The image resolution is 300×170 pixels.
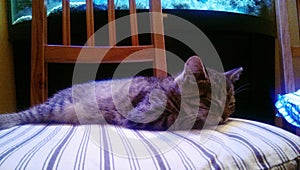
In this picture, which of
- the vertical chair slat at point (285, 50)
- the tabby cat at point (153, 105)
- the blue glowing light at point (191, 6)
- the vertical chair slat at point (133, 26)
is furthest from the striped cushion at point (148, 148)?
the blue glowing light at point (191, 6)

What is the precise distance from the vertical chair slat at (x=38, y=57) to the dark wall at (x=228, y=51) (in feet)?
1.32

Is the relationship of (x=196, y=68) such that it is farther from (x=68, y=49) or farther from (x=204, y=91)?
(x=68, y=49)

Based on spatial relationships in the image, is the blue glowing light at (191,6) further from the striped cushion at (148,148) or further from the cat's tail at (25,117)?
the striped cushion at (148,148)

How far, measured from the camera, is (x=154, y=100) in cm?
59

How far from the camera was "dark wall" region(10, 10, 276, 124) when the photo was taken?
1.29 meters

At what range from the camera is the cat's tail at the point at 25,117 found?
0.61 metres

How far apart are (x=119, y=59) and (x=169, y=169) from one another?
543 mm

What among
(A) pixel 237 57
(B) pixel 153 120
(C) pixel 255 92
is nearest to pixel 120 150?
(B) pixel 153 120

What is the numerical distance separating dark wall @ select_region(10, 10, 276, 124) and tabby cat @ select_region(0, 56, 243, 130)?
17.8 inches

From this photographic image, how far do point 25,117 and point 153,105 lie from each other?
284mm

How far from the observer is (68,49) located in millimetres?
816

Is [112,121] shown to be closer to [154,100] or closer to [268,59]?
[154,100]

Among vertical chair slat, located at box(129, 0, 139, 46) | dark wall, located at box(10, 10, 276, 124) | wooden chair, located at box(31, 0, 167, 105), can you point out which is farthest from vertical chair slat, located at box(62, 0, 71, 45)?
dark wall, located at box(10, 10, 276, 124)

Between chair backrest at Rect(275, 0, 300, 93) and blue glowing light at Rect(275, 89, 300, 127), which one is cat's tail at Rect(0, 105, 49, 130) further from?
chair backrest at Rect(275, 0, 300, 93)
